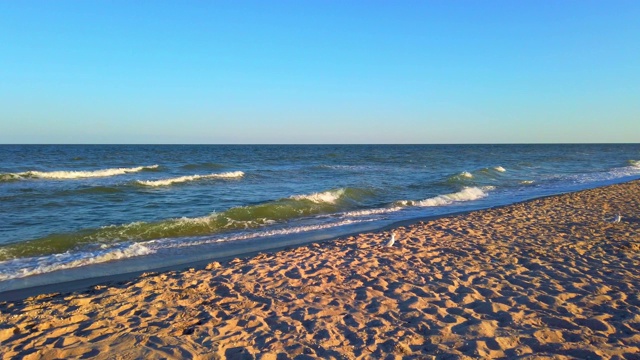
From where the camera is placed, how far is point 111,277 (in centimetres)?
685

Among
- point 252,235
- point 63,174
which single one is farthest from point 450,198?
point 63,174

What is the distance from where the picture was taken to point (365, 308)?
4.92 metres

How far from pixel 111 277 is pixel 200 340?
138 inches

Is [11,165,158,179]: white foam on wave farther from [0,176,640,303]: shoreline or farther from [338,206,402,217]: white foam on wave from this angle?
[0,176,640,303]: shoreline

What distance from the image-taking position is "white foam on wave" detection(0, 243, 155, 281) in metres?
7.10

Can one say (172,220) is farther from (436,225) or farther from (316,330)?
(316,330)

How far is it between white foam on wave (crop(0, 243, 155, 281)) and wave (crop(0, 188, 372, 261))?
1.62 feet

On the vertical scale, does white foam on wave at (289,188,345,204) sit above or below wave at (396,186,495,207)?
above

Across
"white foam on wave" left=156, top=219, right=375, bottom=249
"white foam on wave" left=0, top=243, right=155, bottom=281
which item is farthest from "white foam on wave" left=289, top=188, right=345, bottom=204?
"white foam on wave" left=0, top=243, right=155, bottom=281

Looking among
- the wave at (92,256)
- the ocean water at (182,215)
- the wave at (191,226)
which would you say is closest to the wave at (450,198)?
the ocean water at (182,215)

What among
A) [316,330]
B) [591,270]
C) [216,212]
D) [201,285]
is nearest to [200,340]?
[316,330]

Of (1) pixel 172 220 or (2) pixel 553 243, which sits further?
(1) pixel 172 220

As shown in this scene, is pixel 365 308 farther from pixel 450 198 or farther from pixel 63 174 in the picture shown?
pixel 63 174

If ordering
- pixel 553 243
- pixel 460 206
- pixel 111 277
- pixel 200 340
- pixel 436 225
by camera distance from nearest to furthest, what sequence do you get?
1. pixel 200 340
2. pixel 111 277
3. pixel 553 243
4. pixel 436 225
5. pixel 460 206
